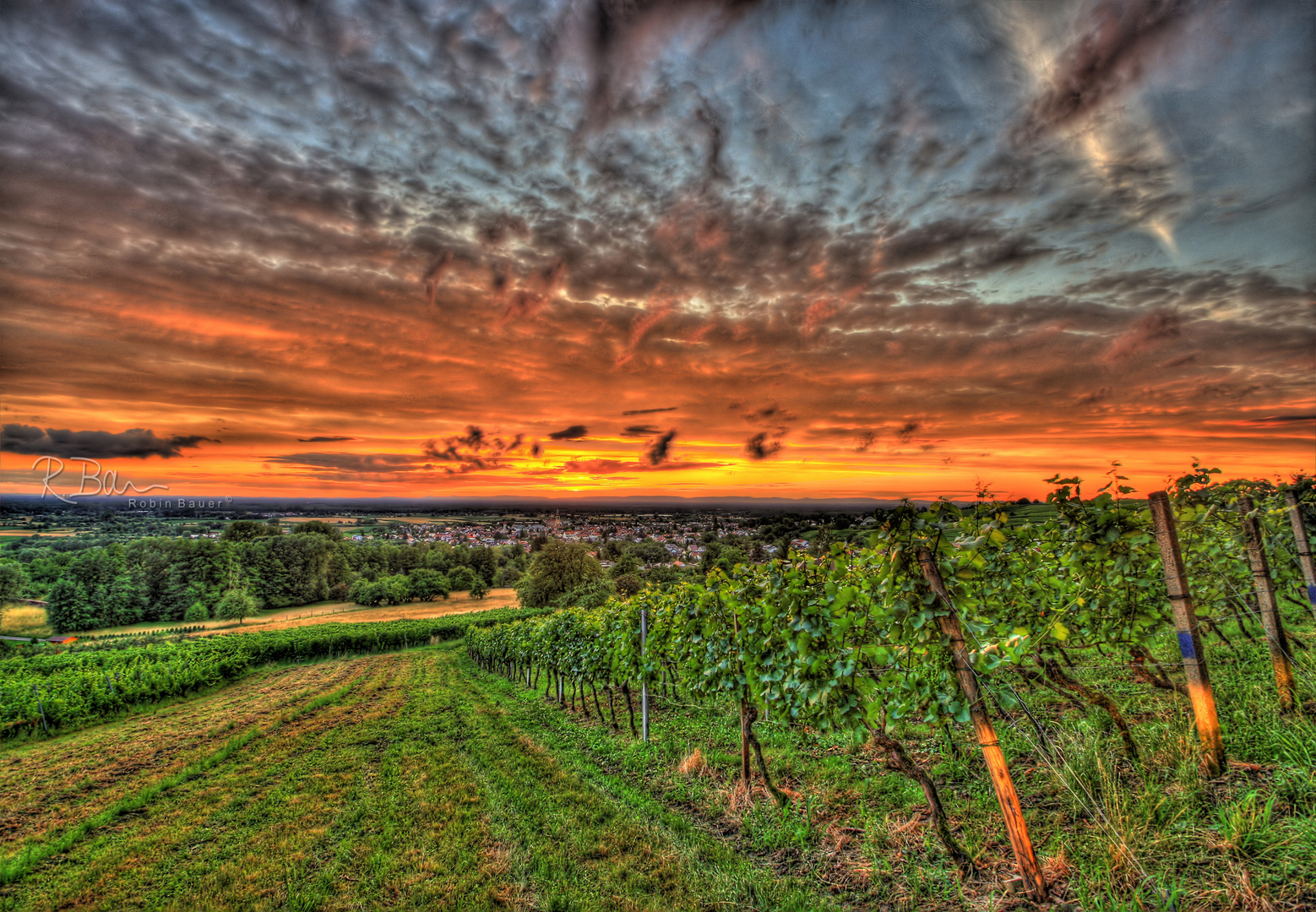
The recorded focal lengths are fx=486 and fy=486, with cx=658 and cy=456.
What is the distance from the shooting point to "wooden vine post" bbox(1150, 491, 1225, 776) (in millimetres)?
3148

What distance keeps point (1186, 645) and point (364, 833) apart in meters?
7.78

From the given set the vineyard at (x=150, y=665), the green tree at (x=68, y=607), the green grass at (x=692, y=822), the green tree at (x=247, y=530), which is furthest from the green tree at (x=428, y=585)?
the green grass at (x=692, y=822)

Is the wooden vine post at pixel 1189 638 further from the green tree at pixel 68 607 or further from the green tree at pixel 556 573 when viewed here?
the green tree at pixel 68 607

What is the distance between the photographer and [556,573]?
5747 centimetres

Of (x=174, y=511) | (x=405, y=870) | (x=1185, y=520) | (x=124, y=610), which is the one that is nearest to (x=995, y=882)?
(x=1185, y=520)

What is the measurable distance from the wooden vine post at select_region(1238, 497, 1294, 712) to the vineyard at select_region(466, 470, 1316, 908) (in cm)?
1

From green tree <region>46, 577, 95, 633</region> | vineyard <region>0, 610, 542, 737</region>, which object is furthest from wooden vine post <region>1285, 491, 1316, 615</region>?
green tree <region>46, 577, 95, 633</region>

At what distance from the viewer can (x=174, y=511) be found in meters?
80.7

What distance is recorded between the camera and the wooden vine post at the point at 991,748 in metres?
2.85

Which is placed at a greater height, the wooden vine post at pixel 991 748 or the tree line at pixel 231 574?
the wooden vine post at pixel 991 748

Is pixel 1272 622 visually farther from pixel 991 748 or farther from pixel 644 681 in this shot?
pixel 644 681

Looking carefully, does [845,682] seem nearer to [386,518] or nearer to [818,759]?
[818,759]

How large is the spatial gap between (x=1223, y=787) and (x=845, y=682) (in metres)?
2.25

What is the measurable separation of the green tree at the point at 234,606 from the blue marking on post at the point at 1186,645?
76747 millimetres
